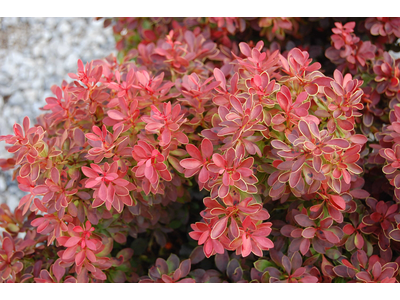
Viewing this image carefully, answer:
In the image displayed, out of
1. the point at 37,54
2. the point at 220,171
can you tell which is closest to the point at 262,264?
the point at 220,171

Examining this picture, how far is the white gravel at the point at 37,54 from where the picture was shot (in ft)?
8.45

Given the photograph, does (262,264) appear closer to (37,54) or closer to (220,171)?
(220,171)

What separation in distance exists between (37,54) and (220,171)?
253 centimetres

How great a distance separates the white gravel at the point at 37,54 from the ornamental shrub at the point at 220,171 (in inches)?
57.0

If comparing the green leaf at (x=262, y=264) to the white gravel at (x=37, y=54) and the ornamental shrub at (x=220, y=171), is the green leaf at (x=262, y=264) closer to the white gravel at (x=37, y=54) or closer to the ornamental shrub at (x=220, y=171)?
the ornamental shrub at (x=220, y=171)

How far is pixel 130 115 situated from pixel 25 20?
2.47 m

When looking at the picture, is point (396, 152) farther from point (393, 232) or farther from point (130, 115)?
point (130, 115)

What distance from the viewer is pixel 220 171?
0.92 metres

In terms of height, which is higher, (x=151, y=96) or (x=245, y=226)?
(x=151, y=96)

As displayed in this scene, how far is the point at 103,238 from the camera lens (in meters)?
1.17

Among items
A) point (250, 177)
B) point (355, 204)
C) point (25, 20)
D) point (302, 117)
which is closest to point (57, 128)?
point (250, 177)

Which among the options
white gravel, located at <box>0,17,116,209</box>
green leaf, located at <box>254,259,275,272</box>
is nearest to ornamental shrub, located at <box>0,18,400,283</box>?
green leaf, located at <box>254,259,275,272</box>

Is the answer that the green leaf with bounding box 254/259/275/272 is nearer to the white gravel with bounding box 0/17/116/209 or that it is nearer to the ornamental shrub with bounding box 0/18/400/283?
the ornamental shrub with bounding box 0/18/400/283

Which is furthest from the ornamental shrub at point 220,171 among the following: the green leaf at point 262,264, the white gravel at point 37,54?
the white gravel at point 37,54
